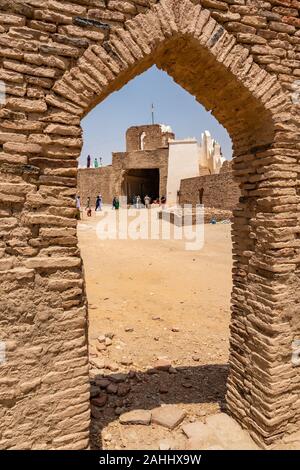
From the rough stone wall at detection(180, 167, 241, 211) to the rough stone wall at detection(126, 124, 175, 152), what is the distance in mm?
7400

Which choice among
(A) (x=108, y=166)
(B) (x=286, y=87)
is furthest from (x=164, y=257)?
(A) (x=108, y=166)

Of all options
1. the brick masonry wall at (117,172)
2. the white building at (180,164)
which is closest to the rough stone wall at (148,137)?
the brick masonry wall at (117,172)

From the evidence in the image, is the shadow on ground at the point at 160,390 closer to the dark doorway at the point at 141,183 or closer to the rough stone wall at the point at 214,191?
the rough stone wall at the point at 214,191

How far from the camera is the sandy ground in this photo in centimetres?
402

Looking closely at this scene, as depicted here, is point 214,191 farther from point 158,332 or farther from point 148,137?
point 158,332

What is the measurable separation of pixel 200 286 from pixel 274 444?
5.54 meters

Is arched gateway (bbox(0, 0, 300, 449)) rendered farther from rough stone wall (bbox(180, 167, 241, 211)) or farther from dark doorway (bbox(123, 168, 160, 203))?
dark doorway (bbox(123, 168, 160, 203))

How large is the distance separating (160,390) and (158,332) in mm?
1838

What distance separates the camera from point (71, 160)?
2652mm

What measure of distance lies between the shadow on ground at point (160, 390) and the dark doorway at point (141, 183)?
2463cm

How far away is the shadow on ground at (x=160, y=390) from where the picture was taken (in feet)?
13.1

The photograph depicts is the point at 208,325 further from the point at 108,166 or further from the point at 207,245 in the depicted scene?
the point at 108,166

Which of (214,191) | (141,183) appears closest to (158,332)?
(214,191)

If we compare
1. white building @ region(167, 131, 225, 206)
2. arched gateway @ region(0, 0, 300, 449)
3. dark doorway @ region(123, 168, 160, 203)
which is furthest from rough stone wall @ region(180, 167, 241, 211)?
arched gateway @ region(0, 0, 300, 449)
